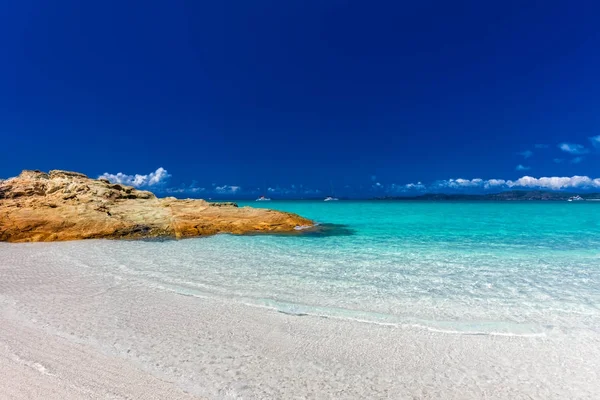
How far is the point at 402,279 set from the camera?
10586 millimetres

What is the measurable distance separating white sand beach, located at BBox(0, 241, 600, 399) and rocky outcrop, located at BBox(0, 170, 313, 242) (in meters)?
14.0

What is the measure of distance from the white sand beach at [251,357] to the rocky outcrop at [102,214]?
13965 mm

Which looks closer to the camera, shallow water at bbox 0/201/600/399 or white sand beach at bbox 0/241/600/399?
white sand beach at bbox 0/241/600/399

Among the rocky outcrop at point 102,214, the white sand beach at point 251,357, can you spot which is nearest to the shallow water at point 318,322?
the white sand beach at point 251,357

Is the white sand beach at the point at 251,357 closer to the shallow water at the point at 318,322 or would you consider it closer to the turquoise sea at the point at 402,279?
the shallow water at the point at 318,322

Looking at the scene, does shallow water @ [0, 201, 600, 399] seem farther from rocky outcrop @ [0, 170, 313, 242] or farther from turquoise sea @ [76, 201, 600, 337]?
rocky outcrop @ [0, 170, 313, 242]

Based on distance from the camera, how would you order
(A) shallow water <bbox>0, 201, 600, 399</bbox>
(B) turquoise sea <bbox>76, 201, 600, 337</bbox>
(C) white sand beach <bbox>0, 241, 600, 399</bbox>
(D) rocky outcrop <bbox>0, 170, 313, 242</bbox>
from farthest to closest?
(D) rocky outcrop <bbox>0, 170, 313, 242</bbox> → (B) turquoise sea <bbox>76, 201, 600, 337</bbox> → (A) shallow water <bbox>0, 201, 600, 399</bbox> → (C) white sand beach <bbox>0, 241, 600, 399</bbox>

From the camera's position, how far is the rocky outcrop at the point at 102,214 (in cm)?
1975

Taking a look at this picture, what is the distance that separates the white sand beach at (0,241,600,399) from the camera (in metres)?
4.41

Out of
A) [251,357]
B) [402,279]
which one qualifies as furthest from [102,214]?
[251,357]

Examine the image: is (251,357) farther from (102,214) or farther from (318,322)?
(102,214)

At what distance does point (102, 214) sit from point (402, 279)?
814 inches

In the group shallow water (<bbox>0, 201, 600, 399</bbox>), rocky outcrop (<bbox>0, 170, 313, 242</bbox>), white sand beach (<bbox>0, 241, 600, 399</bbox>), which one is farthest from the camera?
rocky outcrop (<bbox>0, 170, 313, 242</bbox>)

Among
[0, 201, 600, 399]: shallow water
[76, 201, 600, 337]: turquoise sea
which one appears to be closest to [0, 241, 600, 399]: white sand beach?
[0, 201, 600, 399]: shallow water
